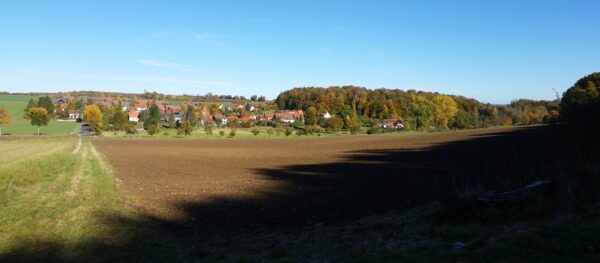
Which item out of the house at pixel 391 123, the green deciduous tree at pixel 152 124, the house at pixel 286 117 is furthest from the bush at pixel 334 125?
the green deciduous tree at pixel 152 124

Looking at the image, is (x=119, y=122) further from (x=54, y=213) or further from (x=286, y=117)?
(x=54, y=213)

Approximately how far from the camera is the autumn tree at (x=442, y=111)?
4719 inches

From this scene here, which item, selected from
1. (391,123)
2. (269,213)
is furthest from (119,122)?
(269,213)

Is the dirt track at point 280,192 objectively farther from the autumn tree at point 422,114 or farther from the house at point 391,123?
the house at point 391,123

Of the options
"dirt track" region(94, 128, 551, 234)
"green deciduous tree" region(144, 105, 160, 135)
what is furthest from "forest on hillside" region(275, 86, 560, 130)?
"dirt track" region(94, 128, 551, 234)

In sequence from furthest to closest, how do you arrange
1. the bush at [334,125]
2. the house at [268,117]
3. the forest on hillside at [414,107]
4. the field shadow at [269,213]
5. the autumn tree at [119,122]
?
the house at [268,117] < the forest on hillside at [414,107] < the bush at [334,125] < the autumn tree at [119,122] < the field shadow at [269,213]

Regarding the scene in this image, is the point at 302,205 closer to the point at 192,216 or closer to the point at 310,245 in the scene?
the point at 192,216

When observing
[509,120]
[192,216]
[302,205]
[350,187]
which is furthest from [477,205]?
[509,120]

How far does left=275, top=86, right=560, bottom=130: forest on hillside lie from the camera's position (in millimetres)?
120000

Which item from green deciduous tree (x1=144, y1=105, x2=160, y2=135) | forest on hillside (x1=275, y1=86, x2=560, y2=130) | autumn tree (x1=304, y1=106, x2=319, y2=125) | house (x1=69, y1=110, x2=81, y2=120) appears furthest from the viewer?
house (x1=69, y1=110, x2=81, y2=120)

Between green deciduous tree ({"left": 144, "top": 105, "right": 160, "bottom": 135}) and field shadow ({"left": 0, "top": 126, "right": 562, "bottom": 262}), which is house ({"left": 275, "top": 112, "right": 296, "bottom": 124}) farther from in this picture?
field shadow ({"left": 0, "top": 126, "right": 562, "bottom": 262})

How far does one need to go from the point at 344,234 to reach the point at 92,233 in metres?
6.40

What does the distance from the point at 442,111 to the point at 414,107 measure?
8.32 meters

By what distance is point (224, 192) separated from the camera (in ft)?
63.6
